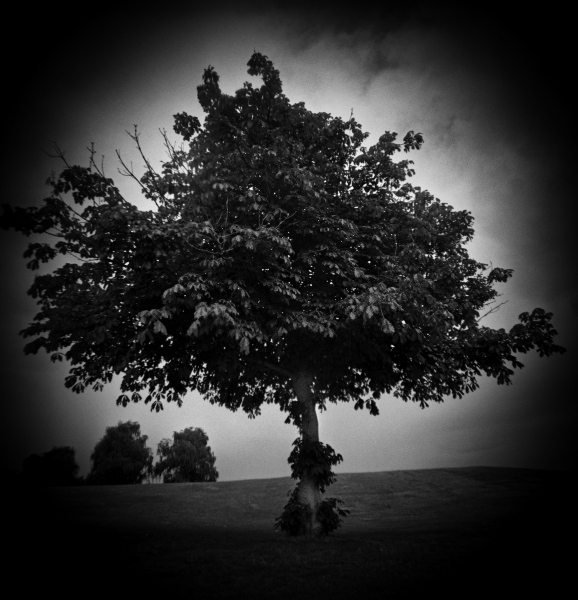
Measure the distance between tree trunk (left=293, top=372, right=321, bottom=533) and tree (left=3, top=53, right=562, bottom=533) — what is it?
0.06 m

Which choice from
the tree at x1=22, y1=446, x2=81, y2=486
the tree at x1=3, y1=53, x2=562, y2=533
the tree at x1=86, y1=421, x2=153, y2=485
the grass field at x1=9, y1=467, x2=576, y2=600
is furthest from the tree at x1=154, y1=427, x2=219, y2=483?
the tree at x1=3, y1=53, x2=562, y2=533

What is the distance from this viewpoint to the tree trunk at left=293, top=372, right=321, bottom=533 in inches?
551

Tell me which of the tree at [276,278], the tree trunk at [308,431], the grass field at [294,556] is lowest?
the grass field at [294,556]

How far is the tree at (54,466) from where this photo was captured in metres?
63.0

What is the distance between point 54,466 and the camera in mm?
64812

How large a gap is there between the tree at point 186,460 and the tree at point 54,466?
69.2ft

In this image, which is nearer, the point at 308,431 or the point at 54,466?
the point at 308,431

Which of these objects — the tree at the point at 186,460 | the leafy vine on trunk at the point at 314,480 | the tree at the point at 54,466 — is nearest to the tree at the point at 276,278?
the leafy vine on trunk at the point at 314,480

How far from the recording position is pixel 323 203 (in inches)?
523

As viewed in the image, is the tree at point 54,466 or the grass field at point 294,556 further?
the tree at point 54,466

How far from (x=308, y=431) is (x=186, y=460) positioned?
45.8 metres

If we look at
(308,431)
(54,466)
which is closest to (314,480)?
(308,431)

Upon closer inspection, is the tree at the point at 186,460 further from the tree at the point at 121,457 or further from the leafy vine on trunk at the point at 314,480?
the leafy vine on trunk at the point at 314,480

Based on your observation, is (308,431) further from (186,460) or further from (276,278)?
(186,460)
